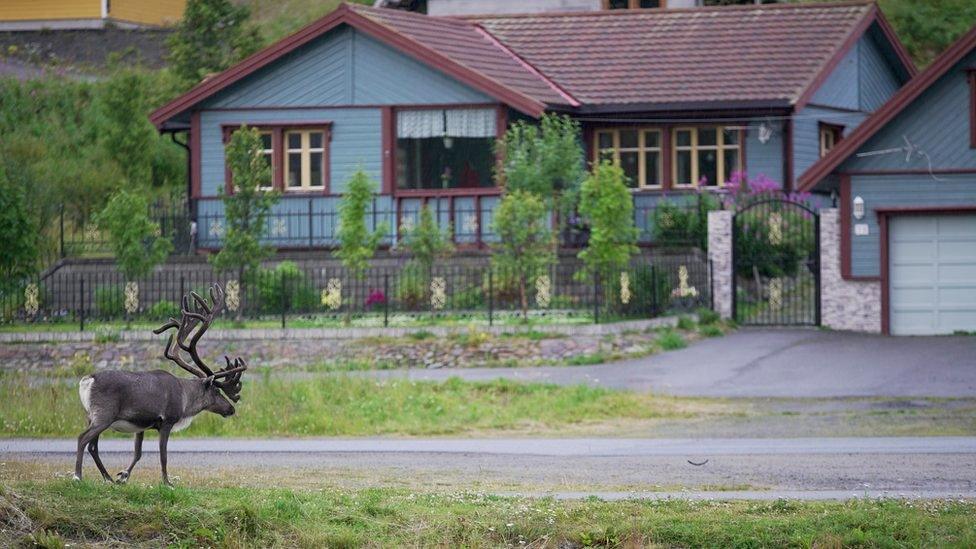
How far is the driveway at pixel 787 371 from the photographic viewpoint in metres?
25.8

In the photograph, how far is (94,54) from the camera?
5925cm

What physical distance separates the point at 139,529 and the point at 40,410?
1033cm

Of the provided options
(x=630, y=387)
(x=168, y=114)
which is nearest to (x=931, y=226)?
(x=630, y=387)

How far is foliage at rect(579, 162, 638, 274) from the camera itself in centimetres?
3016

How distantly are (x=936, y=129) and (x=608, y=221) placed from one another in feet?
21.6

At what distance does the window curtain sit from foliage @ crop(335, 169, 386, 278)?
5.90m

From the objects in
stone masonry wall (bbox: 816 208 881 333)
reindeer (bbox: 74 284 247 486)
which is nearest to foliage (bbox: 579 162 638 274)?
stone masonry wall (bbox: 816 208 881 333)

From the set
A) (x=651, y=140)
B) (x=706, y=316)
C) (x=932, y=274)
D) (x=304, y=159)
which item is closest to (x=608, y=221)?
(x=706, y=316)

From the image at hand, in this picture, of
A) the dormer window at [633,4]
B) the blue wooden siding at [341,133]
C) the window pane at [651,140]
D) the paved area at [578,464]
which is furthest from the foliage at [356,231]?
the dormer window at [633,4]

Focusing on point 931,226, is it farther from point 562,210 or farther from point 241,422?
point 241,422

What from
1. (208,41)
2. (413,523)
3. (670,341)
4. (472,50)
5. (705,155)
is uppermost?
(208,41)

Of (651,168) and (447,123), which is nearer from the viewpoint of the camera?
(447,123)

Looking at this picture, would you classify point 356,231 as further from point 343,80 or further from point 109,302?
point 343,80

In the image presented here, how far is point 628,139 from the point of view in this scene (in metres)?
38.5
